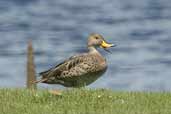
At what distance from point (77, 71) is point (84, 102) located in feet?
8.73

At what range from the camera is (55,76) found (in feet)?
48.2

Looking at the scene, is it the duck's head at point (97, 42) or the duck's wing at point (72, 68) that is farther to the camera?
the duck's head at point (97, 42)

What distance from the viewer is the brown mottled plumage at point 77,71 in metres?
14.5

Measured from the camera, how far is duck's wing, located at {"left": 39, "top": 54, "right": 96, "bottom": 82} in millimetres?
14516

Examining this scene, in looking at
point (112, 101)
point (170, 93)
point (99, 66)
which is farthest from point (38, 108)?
point (99, 66)

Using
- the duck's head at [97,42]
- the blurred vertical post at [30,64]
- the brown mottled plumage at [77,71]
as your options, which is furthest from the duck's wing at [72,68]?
the blurred vertical post at [30,64]

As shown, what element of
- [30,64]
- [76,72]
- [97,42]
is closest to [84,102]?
[76,72]

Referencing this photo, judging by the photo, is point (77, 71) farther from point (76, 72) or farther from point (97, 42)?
point (97, 42)

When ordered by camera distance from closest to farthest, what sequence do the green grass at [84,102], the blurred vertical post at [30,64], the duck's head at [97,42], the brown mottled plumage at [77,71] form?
the green grass at [84,102], the brown mottled plumage at [77,71], the duck's head at [97,42], the blurred vertical post at [30,64]

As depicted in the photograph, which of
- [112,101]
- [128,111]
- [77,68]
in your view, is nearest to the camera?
[128,111]

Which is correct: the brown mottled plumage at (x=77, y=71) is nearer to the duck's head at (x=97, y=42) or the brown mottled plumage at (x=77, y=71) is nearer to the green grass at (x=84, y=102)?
the duck's head at (x=97, y=42)

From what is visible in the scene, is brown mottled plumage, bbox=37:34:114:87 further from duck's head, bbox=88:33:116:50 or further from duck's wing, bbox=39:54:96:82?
duck's head, bbox=88:33:116:50

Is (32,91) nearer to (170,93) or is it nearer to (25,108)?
(25,108)

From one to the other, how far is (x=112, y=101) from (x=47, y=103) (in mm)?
979
